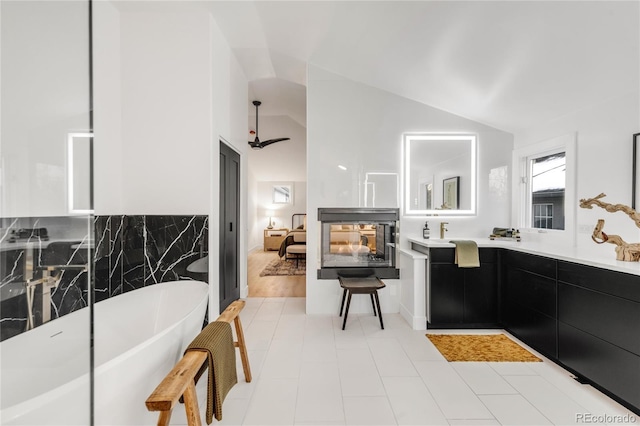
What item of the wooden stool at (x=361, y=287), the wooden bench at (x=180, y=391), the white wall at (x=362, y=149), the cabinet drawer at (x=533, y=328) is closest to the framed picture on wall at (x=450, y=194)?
the white wall at (x=362, y=149)

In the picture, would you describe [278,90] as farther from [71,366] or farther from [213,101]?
[71,366]

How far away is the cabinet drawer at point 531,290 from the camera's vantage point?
223 centimetres

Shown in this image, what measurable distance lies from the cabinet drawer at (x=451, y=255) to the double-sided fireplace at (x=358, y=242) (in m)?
0.62

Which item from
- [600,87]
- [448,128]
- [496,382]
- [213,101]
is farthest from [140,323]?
[600,87]

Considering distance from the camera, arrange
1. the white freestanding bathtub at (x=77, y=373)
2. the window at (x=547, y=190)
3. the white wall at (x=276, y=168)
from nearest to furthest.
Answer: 1. the white freestanding bathtub at (x=77, y=373)
2. the window at (x=547, y=190)
3. the white wall at (x=276, y=168)

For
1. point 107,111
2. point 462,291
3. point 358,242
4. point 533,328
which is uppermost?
point 107,111

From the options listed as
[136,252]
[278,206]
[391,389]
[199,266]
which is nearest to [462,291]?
[391,389]

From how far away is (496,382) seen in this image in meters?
1.98

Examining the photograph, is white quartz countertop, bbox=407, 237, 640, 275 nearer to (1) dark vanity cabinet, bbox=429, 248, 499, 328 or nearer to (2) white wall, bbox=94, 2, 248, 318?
(1) dark vanity cabinet, bbox=429, 248, 499, 328

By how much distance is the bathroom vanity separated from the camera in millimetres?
1693

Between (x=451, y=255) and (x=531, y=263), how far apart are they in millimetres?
663

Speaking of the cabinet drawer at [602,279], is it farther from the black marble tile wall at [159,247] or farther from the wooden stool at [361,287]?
the black marble tile wall at [159,247]

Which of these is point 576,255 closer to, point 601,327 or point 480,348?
point 601,327

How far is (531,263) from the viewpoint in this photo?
2.43 meters
